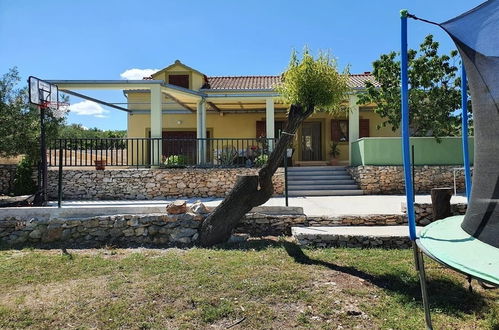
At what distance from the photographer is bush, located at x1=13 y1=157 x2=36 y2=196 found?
34.1 feet

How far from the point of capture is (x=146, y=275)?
15.1 ft

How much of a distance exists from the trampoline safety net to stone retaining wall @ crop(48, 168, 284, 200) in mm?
8789

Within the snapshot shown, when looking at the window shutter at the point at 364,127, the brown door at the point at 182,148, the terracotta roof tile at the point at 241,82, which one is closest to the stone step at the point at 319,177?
the brown door at the point at 182,148

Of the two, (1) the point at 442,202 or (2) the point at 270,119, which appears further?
(2) the point at 270,119

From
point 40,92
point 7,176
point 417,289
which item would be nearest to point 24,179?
point 7,176

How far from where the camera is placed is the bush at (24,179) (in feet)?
34.1

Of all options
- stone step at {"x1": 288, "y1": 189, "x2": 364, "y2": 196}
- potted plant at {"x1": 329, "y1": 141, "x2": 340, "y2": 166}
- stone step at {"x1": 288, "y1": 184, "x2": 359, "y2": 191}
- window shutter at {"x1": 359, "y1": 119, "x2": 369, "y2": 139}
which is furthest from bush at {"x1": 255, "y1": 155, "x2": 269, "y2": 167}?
window shutter at {"x1": 359, "y1": 119, "x2": 369, "y2": 139}

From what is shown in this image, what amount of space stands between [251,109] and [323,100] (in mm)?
10933

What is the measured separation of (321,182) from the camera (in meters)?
11.9

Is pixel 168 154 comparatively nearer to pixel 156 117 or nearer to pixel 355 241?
pixel 156 117

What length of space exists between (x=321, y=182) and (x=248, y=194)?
6.40 meters

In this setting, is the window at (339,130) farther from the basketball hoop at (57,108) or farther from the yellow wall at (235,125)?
the basketball hoop at (57,108)

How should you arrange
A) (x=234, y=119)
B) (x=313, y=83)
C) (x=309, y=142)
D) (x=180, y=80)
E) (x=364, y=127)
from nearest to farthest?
(x=313, y=83) → (x=180, y=80) → (x=364, y=127) → (x=234, y=119) → (x=309, y=142)

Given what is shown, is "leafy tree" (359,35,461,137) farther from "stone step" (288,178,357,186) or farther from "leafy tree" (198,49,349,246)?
"leafy tree" (198,49,349,246)
